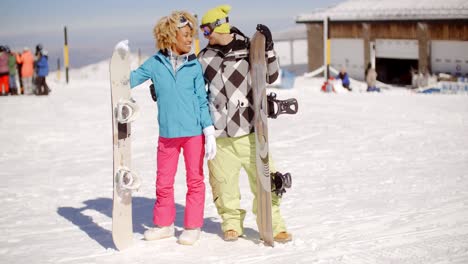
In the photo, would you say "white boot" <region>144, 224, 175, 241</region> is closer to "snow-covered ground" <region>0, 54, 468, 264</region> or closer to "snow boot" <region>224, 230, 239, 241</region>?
"snow-covered ground" <region>0, 54, 468, 264</region>

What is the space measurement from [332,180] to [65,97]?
10.5 metres

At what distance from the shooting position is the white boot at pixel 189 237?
190 inches

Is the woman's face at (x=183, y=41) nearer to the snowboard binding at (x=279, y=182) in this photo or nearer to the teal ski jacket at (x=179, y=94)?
the teal ski jacket at (x=179, y=94)

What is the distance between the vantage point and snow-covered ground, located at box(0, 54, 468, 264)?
4695mm

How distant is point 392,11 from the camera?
26609mm

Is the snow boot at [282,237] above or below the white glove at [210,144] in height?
below

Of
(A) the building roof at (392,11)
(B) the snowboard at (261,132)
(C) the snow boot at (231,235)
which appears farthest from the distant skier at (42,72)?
(A) the building roof at (392,11)

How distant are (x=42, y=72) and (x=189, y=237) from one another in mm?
12721

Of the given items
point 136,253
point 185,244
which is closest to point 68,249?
point 136,253

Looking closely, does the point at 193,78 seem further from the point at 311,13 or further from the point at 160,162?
the point at 311,13

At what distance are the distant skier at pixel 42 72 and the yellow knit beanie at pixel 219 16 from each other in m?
12.5

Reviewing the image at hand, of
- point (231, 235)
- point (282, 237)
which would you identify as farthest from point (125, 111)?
point (282, 237)

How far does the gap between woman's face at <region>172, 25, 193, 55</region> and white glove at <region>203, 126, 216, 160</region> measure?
61cm

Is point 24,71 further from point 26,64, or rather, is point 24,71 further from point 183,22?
point 183,22
